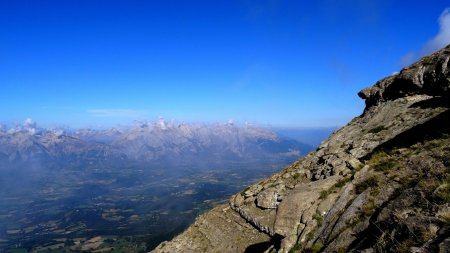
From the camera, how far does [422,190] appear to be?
1653 cm

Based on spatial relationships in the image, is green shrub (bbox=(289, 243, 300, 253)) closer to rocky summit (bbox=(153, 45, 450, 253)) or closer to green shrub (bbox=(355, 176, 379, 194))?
rocky summit (bbox=(153, 45, 450, 253))

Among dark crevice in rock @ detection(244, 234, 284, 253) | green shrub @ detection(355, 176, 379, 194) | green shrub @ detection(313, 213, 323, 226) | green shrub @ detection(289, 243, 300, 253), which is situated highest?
green shrub @ detection(355, 176, 379, 194)

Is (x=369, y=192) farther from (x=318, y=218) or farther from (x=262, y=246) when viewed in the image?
(x=262, y=246)

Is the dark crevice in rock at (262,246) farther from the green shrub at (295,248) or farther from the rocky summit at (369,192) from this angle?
the green shrub at (295,248)

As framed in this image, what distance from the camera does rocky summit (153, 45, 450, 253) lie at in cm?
1480

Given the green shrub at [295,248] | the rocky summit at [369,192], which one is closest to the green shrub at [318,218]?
the rocky summit at [369,192]

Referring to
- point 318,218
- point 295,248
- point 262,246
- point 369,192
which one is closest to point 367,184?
point 369,192

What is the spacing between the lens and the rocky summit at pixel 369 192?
1480 centimetres

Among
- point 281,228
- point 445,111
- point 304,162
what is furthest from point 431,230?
point 304,162

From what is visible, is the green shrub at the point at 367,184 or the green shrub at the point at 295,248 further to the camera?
the green shrub at the point at 367,184

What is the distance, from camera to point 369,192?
20.9m

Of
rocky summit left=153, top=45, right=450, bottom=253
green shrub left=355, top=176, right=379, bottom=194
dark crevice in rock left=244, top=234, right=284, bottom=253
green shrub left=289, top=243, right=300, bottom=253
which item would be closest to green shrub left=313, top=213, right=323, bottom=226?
rocky summit left=153, top=45, right=450, bottom=253

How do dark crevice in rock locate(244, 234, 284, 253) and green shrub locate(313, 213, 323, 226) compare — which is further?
dark crevice in rock locate(244, 234, 284, 253)

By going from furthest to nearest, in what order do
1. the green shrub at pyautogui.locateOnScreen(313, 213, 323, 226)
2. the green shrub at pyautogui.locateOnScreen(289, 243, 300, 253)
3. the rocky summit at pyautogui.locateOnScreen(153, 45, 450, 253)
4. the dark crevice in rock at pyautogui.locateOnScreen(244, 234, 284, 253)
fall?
the dark crevice in rock at pyautogui.locateOnScreen(244, 234, 284, 253), the green shrub at pyautogui.locateOnScreen(313, 213, 323, 226), the green shrub at pyautogui.locateOnScreen(289, 243, 300, 253), the rocky summit at pyautogui.locateOnScreen(153, 45, 450, 253)
